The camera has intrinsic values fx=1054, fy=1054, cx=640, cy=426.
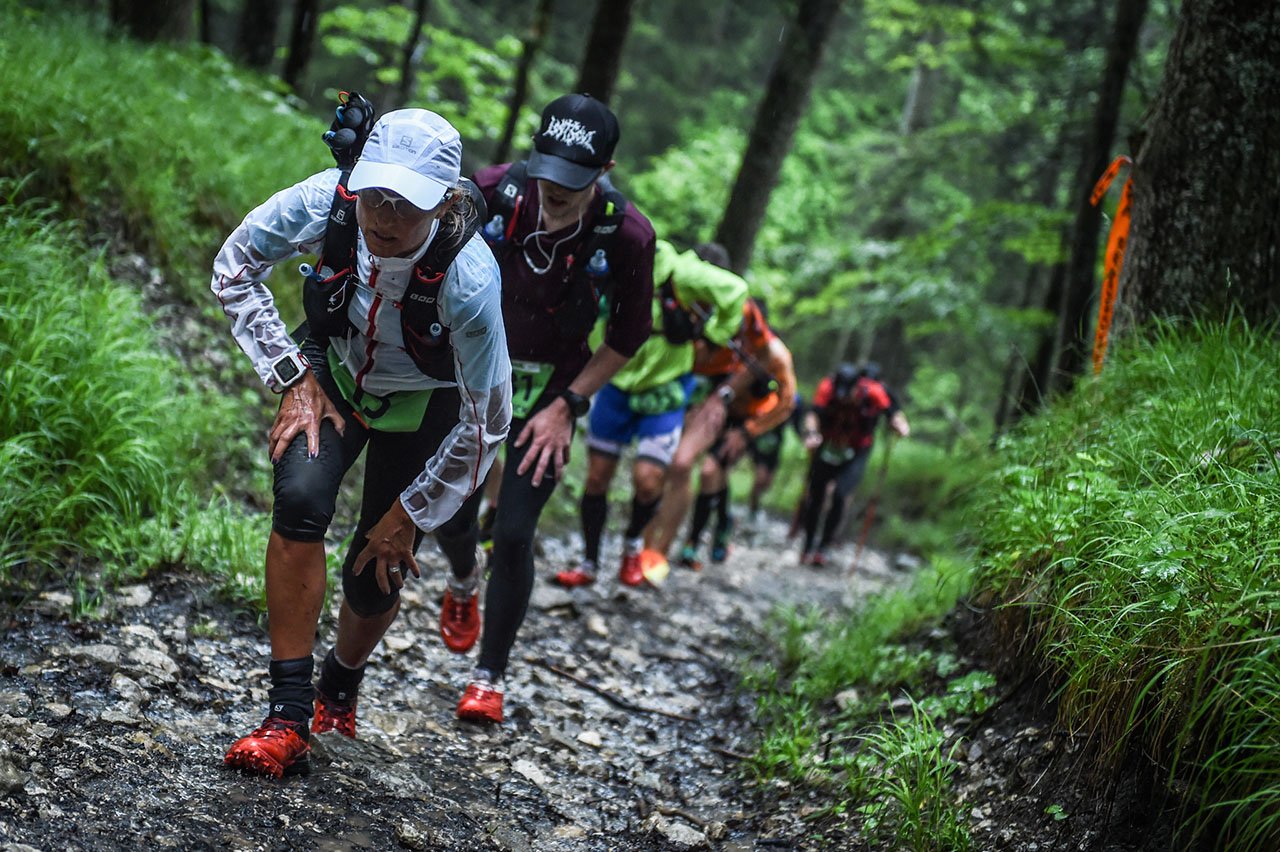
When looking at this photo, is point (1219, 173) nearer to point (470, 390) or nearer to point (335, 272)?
point (470, 390)

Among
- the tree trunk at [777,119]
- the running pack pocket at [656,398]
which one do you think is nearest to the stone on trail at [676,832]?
the running pack pocket at [656,398]

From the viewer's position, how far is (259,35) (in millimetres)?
14820

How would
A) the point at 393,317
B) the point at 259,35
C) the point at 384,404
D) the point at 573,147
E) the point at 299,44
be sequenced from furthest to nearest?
the point at 299,44 → the point at 259,35 → the point at 573,147 → the point at 384,404 → the point at 393,317

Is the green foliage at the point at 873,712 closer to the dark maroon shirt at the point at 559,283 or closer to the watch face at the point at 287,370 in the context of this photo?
the dark maroon shirt at the point at 559,283

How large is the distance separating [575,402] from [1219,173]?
3821mm

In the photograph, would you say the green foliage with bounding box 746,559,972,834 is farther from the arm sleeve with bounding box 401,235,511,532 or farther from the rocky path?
the arm sleeve with bounding box 401,235,511,532

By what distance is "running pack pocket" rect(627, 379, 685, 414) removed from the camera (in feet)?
23.7

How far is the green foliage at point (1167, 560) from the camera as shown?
291 cm

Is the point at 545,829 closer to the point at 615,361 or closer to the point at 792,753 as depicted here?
the point at 792,753

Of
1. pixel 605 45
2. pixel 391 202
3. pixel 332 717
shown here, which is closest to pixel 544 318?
pixel 391 202

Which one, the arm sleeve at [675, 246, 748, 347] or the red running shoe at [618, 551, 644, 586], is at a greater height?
the arm sleeve at [675, 246, 748, 347]

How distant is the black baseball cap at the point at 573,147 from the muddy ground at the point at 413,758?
2.39 metres

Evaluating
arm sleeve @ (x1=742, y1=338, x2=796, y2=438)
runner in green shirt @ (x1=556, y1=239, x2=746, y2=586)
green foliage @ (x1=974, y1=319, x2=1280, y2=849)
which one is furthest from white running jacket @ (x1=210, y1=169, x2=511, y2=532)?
arm sleeve @ (x1=742, y1=338, x2=796, y2=438)

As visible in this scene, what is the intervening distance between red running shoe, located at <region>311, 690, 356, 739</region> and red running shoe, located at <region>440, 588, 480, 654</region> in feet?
3.29
